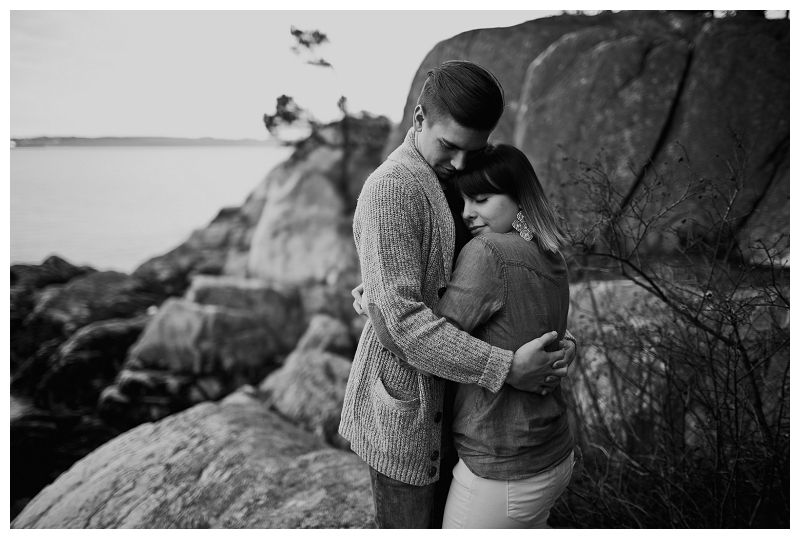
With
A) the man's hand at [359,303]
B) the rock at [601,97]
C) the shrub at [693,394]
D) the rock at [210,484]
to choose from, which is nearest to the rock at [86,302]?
the rock at [210,484]

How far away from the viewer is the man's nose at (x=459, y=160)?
1243 mm

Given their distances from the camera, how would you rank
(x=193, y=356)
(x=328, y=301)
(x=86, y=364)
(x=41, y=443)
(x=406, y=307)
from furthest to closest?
(x=328, y=301)
(x=193, y=356)
(x=86, y=364)
(x=41, y=443)
(x=406, y=307)

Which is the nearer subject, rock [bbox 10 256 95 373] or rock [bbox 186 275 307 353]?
rock [bbox 10 256 95 373]

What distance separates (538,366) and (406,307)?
29 centimetres

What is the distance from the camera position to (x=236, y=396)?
4566mm

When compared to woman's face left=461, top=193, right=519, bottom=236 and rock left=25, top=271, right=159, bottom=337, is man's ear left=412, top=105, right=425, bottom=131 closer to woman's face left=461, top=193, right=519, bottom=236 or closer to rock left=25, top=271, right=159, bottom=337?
woman's face left=461, top=193, right=519, bottom=236

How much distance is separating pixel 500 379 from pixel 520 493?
27 cm

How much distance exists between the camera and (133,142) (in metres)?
5.82

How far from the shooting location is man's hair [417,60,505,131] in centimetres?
116

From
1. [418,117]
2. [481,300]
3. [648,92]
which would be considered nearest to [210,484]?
[481,300]

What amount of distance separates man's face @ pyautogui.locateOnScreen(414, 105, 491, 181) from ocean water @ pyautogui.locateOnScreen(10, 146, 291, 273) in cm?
443

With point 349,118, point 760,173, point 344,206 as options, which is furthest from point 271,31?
point 760,173

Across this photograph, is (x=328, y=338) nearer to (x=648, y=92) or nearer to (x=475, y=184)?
(x=648, y=92)

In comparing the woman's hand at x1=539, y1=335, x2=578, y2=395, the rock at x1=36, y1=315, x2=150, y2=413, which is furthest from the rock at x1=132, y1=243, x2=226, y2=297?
the woman's hand at x1=539, y1=335, x2=578, y2=395
